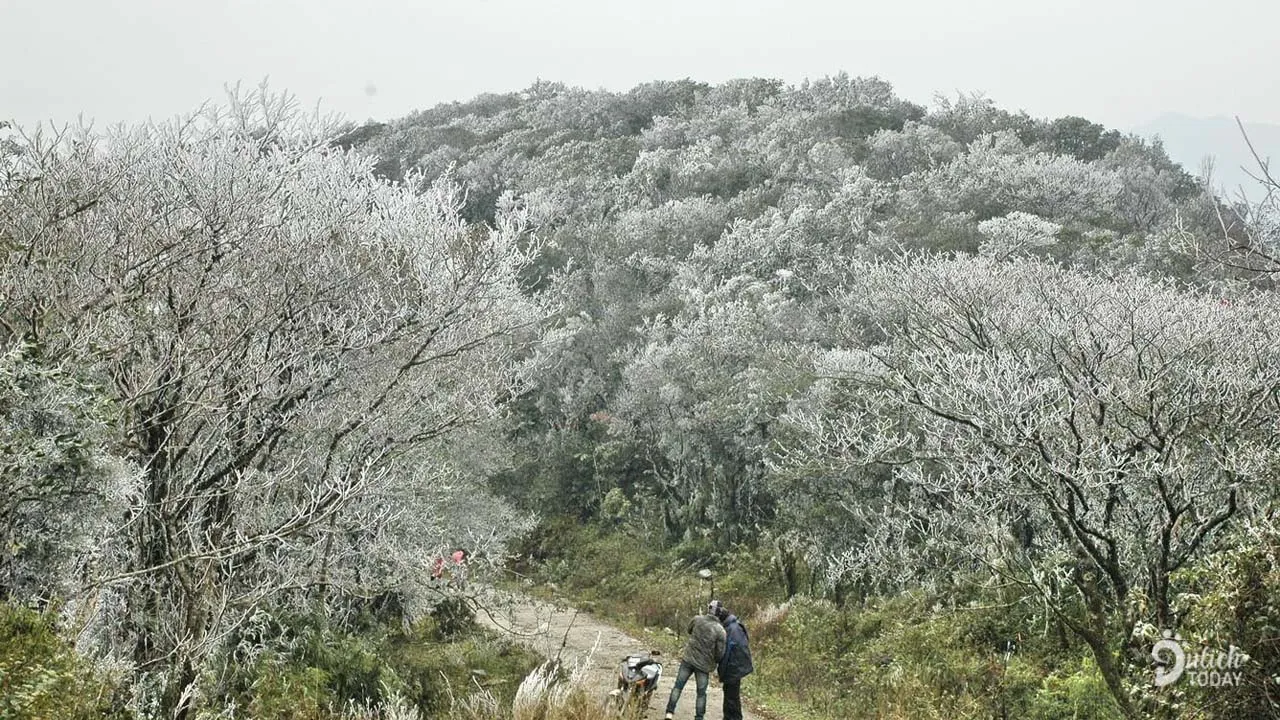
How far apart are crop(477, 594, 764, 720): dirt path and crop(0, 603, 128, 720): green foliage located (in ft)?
13.4

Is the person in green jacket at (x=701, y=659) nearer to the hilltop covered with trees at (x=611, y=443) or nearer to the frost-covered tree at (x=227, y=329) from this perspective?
the hilltop covered with trees at (x=611, y=443)

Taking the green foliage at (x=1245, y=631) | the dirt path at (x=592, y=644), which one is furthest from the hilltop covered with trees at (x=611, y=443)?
A: the dirt path at (x=592, y=644)

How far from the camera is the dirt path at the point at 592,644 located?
11950 mm

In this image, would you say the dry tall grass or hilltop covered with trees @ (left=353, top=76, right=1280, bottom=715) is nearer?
the dry tall grass

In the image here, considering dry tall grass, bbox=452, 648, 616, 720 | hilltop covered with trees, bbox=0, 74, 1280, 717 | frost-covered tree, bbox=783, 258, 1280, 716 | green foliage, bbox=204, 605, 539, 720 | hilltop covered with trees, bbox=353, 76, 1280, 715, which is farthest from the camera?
hilltop covered with trees, bbox=353, 76, 1280, 715

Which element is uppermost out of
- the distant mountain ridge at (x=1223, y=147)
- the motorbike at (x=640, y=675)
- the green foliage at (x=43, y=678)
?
the distant mountain ridge at (x=1223, y=147)

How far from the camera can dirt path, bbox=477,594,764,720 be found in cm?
1195

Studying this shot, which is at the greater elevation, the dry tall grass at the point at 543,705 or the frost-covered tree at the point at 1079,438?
the frost-covered tree at the point at 1079,438

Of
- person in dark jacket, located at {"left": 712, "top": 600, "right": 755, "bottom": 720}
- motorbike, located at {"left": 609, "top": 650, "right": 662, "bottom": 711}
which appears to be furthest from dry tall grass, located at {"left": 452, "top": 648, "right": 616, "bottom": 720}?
person in dark jacket, located at {"left": 712, "top": 600, "right": 755, "bottom": 720}

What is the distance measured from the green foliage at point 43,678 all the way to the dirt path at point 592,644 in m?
4.10

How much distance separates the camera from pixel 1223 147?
58.1ft

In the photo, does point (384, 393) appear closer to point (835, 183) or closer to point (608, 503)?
point (608, 503)

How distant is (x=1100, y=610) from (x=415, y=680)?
323 inches

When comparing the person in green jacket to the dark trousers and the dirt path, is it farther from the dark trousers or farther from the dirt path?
the dirt path
